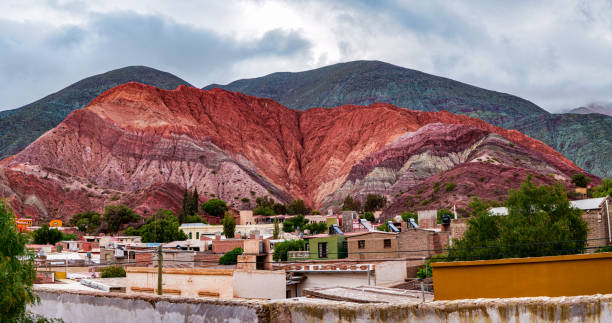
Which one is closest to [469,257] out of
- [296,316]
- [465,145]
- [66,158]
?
[296,316]

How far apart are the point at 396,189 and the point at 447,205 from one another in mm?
30738

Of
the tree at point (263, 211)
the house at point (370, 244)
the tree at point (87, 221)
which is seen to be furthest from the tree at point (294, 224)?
the house at point (370, 244)

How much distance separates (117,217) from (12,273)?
99336mm

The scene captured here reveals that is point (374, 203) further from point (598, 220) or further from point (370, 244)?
point (598, 220)

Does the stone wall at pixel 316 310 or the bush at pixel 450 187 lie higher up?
the bush at pixel 450 187

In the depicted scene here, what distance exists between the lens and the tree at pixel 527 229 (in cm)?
2723

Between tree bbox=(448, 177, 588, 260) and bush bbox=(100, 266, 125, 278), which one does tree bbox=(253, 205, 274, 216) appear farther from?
bush bbox=(100, 266, 125, 278)

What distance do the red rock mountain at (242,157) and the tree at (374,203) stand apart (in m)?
3.16

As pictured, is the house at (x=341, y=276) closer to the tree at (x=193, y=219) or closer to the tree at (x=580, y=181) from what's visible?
the tree at (x=193, y=219)

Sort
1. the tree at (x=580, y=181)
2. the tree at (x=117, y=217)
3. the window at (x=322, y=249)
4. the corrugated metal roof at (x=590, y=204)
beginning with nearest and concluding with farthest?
the corrugated metal roof at (x=590, y=204)
the window at (x=322, y=249)
the tree at (x=117, y=217)
the tree at (x=580, y=181)

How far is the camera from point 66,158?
130750 mm

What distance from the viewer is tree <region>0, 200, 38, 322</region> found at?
816 cm

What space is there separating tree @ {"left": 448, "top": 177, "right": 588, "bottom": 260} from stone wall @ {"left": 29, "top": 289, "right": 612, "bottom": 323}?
1817 cm

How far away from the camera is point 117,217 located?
103m
